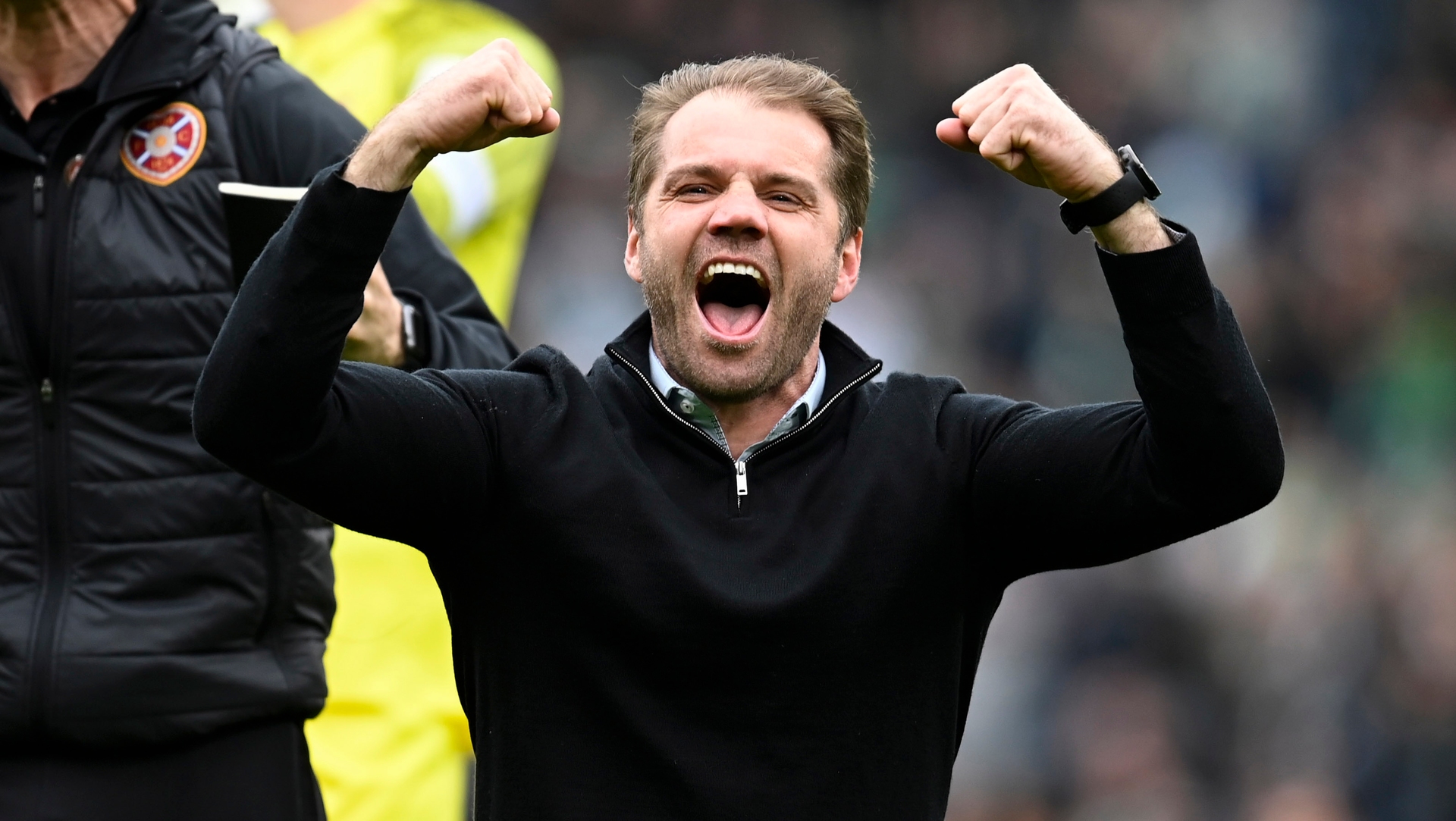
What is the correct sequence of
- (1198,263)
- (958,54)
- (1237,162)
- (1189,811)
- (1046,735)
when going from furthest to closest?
(958,54) → (1237,162) → (1046,735) → (1189,811) → (1198,263)

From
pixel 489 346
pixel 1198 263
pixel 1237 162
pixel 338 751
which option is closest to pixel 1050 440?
pixel 1198 263

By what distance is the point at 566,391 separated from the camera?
292cm

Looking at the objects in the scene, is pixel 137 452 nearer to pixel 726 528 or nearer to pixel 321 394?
pixel 321 394

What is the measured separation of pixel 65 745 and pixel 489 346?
926 millimetres

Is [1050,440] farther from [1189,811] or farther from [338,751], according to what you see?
[1189,811]

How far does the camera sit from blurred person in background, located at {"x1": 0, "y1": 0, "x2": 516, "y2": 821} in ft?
9.85

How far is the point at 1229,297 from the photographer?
920 centimetres

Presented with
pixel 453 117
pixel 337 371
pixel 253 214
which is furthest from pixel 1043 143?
pixel 253 214

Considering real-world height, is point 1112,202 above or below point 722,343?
above

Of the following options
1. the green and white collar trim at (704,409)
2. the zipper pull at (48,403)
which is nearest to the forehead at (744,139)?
the green and white collar trim at (704,409)

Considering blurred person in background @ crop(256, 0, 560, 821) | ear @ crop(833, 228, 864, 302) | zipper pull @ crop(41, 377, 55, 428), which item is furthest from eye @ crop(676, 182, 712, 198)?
blurred person in background @ crop(256, 0, 560, 821)

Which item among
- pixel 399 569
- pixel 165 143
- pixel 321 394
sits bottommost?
pixel 399 569

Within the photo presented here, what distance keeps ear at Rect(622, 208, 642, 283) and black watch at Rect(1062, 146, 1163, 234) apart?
2.19ft

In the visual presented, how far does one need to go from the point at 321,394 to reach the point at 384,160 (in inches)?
12.0
